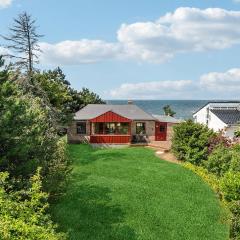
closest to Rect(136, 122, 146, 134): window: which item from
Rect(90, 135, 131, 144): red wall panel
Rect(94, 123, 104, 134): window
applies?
Rect(90, 135, 131, 144): red wall panel

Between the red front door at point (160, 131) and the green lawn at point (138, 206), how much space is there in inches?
743

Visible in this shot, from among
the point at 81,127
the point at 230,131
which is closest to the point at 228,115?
the point at 230,131

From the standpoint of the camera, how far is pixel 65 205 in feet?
75.3

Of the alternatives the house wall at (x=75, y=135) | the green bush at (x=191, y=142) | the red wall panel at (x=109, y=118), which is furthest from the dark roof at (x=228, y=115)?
the house wall at (x=75, y=135)

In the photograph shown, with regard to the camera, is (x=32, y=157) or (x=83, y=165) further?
(x=83, y=165)

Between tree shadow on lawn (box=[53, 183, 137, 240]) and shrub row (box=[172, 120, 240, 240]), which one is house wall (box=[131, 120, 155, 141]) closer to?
shrub row (box=[172, 120, 240, 240])

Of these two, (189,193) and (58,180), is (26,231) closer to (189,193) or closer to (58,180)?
(58,180)

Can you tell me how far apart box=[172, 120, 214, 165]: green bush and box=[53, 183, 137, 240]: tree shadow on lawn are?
1551 cm

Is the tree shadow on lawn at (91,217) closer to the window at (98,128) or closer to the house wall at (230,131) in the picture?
the house wall at (230,131)

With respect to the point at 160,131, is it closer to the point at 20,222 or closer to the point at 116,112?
the point at 116,112

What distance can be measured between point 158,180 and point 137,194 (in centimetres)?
492

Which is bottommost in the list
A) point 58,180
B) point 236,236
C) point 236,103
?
point 236,236

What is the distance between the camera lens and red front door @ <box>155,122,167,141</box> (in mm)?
54156

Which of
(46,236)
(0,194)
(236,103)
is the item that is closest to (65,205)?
(0,194)
